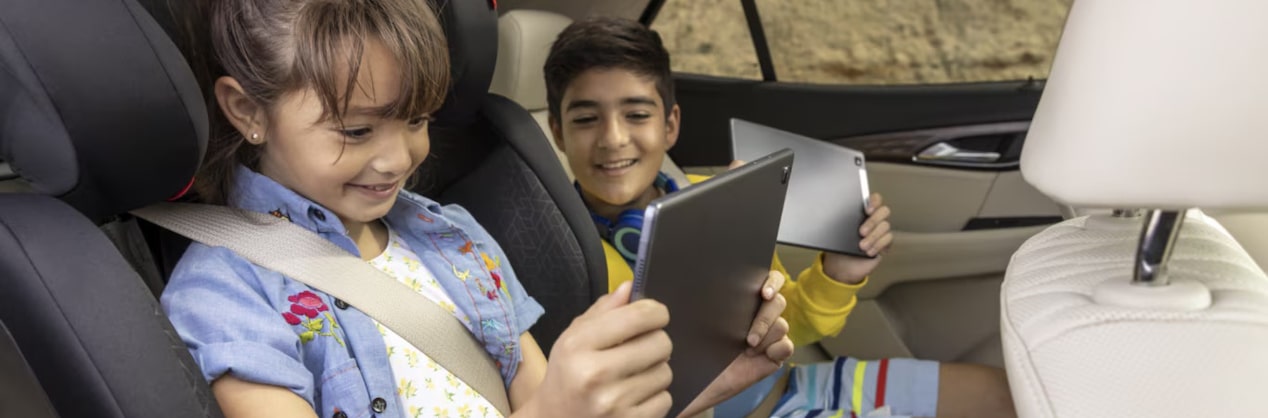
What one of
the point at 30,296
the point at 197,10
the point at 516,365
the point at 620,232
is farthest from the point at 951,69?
the point at 30,296

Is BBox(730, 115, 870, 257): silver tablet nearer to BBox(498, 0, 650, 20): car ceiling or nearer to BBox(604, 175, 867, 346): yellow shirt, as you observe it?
BBox(604, 175, 867, 346): yellow shirt

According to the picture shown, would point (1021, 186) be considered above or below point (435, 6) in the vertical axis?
below

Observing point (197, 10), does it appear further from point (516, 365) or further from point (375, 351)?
point (516, 365)

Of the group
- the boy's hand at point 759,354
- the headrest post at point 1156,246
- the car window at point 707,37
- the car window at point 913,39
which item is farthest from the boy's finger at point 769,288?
the car window at point 913,39

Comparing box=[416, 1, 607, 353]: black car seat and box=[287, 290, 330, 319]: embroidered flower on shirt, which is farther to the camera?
box=[416, 1, 607, 353]: black car seat

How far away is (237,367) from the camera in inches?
35.8

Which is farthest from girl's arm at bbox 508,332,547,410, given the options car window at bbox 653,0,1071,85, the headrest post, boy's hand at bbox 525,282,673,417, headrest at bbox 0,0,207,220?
car window at bbox 653,0,1071,85

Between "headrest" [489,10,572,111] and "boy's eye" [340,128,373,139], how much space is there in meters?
0.68

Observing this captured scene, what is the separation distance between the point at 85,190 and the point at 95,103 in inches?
3.5

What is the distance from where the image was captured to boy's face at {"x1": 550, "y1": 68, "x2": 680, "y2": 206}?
1659 millimetres

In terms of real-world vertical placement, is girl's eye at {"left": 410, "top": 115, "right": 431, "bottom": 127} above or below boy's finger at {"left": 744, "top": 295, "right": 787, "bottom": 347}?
above

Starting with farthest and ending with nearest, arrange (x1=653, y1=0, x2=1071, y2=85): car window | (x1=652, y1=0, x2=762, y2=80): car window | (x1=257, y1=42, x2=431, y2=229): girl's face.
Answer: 1. (x1=653, y1=0, x2=1071, y2=85): car window
2. (x1=652, y1=0, x2=762, y2=80): car window
3. (x1=257, y1=42, x2=431, y2=229): girl's face

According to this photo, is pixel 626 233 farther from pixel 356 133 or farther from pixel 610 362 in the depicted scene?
pixel 610 362

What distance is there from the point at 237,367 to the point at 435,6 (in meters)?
0.50
